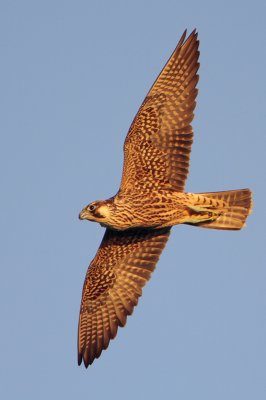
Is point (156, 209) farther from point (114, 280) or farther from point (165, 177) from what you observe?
point (114, 280)

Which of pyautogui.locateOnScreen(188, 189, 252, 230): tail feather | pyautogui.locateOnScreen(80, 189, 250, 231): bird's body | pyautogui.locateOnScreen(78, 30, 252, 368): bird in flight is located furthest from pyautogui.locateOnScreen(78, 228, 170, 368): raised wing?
pyautogui.locateOnScreen(188, 189, 252, 230): tail feather

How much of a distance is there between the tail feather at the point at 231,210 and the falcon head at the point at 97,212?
1684 mm

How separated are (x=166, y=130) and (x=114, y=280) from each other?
3058 millimetres

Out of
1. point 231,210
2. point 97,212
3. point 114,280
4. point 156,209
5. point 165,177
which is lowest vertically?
point 114,280

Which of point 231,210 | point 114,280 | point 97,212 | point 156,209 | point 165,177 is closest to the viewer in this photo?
point 97,212

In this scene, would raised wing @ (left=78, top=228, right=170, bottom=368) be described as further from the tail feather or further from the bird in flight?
the tail feather

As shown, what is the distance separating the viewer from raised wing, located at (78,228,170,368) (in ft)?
58.5

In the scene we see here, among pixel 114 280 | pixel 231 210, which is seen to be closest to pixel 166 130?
pixel 231 210

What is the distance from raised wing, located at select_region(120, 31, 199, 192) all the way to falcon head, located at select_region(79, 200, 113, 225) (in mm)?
568

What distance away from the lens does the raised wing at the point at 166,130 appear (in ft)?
55.3

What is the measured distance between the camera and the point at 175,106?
16922mm

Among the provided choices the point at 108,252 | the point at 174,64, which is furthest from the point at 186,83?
the point at 108,252

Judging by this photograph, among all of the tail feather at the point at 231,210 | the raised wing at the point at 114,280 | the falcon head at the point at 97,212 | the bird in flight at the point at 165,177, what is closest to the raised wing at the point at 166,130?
the bird in flight at the point at 165,177

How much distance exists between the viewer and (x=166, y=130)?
16938 millimetres
